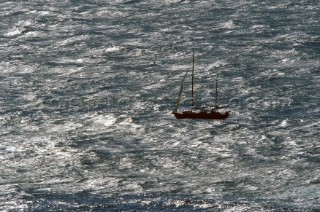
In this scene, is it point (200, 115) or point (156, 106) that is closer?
point (200, 115)

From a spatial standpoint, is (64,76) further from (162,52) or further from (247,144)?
(247,144)

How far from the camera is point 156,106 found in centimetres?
9094

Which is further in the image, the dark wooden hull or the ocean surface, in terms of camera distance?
the dark wooden hull

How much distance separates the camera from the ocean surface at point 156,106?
73500 millimetres

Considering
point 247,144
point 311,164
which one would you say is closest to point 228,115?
point 247,144

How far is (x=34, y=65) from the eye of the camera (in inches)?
4144

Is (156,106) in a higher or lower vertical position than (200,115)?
lower

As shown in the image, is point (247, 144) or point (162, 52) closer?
point (247, 144)

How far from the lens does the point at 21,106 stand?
93250mm

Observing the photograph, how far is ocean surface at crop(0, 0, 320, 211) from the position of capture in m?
73.5

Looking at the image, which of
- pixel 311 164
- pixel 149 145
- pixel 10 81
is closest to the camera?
pixel 311 164

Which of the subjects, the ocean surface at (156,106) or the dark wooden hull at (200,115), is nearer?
the ocean surface at (156,106)

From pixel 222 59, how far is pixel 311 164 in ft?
91.2

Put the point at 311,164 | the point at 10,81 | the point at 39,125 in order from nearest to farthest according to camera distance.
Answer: the point at 311,164 → the point at 39,125 → the point at 10,81
